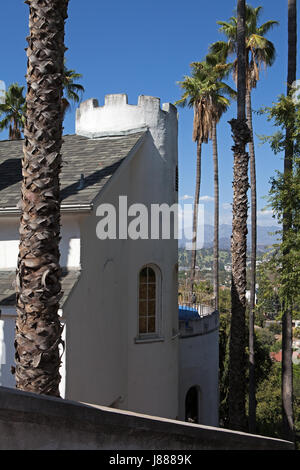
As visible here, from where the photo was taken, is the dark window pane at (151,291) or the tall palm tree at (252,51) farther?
the tall palm tree at (252,51)

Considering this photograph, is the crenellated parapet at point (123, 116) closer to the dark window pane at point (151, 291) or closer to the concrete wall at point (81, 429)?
the dark window pane at point (151, 291)

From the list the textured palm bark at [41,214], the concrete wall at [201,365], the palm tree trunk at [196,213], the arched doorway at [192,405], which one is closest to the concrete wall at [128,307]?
the textured palm bark at [41,214]

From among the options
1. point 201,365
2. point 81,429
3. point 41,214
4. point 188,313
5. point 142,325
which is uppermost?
point 41,214

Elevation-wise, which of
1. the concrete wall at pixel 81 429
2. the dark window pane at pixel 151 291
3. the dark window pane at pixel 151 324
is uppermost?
the dark window pane at pixel 151 291

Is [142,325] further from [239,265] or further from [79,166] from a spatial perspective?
[79,166]

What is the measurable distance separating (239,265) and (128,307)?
15.2ft

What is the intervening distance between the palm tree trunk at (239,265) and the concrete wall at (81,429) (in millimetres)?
9149

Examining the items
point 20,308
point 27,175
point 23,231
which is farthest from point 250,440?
point 27,175

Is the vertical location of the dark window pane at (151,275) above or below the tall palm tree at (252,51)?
below

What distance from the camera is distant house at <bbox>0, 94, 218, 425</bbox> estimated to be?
327 inches

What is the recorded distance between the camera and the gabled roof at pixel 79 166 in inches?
343

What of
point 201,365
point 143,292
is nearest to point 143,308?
point 143,292

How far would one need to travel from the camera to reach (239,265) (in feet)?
44.9

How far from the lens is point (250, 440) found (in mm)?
5004
